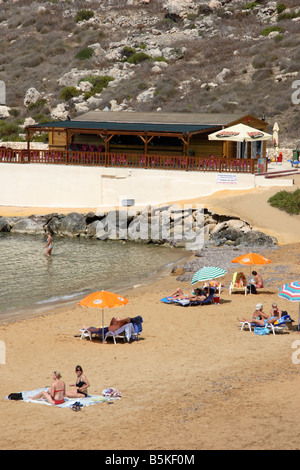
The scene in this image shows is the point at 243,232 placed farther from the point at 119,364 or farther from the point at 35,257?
the point at 119,364

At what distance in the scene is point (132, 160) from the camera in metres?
38.6

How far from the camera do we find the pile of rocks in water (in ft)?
104

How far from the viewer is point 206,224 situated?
109 ft

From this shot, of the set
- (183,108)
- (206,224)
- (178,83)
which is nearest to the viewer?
(206,224)

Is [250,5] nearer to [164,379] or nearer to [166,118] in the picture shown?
[166,118]

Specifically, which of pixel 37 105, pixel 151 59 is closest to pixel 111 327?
pixel 37 105

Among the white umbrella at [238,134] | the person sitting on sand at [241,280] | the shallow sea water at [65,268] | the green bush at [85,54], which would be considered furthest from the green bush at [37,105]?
the person sitting on sand at [241,280]

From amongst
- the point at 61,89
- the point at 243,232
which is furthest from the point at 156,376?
the point at 61,89

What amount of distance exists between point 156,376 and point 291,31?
6164 centimetres

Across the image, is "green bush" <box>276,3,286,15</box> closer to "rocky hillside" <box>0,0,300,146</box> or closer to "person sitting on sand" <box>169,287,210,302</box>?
"rocky hillside" <box>0,0,300,146</box>

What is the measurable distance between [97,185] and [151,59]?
36601 millimetres

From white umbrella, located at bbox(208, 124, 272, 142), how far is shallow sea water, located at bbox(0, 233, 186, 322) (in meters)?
7.40

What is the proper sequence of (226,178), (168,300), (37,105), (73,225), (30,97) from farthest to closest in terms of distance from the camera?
(30,97)
(37,105)
(226,178)
(73,225)
(168,300)

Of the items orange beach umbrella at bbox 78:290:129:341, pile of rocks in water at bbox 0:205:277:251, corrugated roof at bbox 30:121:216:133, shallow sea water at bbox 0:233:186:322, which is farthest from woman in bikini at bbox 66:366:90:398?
corrugated roof at bbox 30:121:216:133
